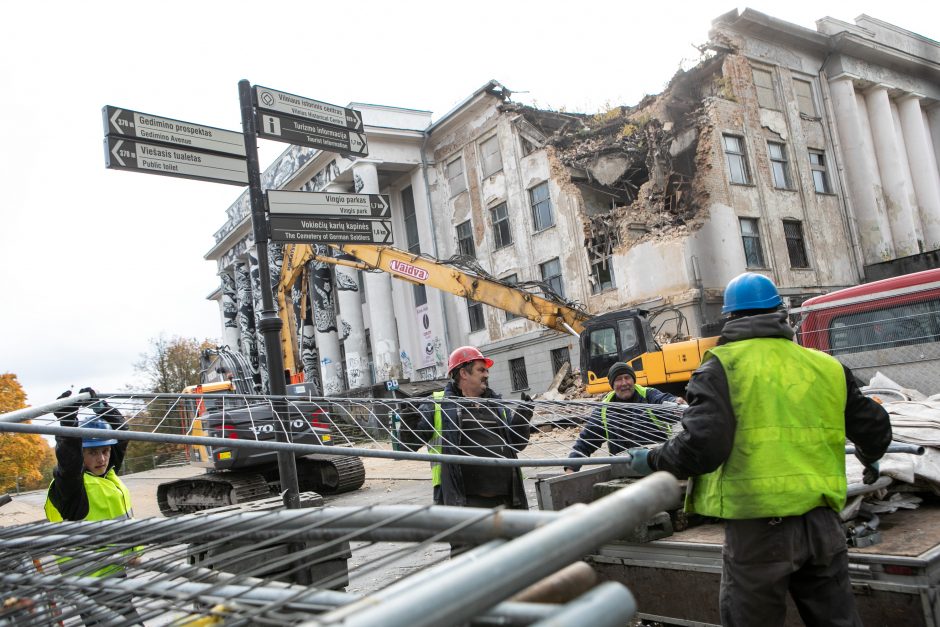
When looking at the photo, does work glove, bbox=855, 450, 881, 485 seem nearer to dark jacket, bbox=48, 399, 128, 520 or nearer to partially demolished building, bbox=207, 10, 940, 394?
dark jacket, bbox=48, 399, 128, 520

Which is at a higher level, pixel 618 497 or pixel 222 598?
pixel 618 497

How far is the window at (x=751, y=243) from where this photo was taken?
24938 millimetres

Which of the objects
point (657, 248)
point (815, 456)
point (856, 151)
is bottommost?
point (815, 456)

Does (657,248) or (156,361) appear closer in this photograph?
(657,248)

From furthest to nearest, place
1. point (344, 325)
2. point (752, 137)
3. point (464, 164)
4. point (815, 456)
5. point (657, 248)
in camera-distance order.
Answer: point (344, 325) → point (464, 164) → point (752, 137) → point (657, 248) → point (815, 456)

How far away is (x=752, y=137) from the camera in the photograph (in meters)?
26.2

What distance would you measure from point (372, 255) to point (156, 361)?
112 ft

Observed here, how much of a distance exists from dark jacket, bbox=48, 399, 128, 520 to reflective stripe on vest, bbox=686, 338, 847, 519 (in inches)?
115

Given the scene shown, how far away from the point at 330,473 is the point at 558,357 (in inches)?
585

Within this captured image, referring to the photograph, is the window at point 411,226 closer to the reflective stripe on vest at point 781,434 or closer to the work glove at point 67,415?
the work glove at point 67,415

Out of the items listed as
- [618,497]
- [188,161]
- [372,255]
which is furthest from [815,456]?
[372,255]

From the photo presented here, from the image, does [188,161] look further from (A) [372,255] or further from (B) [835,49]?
(B) [835,49]

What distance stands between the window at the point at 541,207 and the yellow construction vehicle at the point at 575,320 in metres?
7.98

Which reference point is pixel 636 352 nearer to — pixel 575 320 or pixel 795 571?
pixel 575 320
